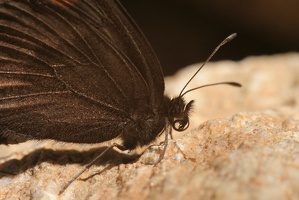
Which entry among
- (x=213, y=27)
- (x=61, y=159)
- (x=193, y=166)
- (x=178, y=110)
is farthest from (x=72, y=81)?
(x=213, y=27)

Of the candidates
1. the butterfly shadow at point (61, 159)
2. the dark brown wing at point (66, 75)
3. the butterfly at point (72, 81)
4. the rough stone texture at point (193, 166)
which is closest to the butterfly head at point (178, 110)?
the butterfly at point (72, 81)

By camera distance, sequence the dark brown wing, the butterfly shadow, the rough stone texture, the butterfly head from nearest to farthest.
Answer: the rough stone texture
the dark brown wing
the butterfly shadow
the butterfly head

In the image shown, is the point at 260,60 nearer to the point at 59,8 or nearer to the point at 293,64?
the point at 293,64

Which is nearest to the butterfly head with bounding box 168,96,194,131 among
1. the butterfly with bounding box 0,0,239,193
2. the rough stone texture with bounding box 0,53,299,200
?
the butterfly with bounding box 0,0,239,193

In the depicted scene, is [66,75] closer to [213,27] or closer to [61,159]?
[61,159]

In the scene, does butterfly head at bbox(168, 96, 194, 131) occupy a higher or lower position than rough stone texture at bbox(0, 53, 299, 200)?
lower

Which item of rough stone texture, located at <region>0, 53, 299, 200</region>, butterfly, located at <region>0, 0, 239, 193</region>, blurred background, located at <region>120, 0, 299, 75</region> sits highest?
butterfly, located at <region>0, 0, 239, 193</region>

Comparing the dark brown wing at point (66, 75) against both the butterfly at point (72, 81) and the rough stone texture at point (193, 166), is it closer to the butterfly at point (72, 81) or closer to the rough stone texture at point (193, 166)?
the butterfly at point (72, 81)

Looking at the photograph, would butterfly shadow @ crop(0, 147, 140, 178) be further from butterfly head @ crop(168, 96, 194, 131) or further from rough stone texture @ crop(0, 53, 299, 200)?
butterfly head @ crop(168, 96, 194, 131)
